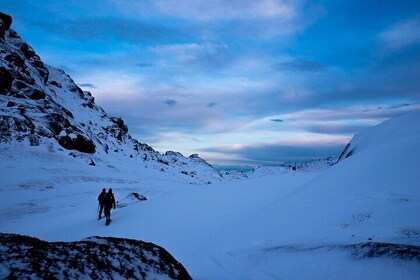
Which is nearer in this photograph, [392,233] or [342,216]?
[392,233]

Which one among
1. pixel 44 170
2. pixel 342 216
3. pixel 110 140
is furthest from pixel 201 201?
pixel 110 140

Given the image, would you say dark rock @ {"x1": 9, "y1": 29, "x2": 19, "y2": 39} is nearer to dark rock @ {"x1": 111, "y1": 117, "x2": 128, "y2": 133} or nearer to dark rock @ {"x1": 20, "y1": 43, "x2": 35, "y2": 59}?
dark rock @ {"x1": 20, "y1": 43, "x2": 35, "y2": 59}

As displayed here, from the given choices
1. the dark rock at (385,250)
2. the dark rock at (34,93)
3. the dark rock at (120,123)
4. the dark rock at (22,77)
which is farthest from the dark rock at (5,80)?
the dark rock at (120,123)

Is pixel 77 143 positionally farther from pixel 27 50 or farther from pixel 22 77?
pixel 27 50

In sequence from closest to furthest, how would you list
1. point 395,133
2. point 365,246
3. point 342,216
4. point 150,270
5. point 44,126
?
1. point 150,270
2. point 365,246
3. point 342,216
4. point 395,133
5. point 44,126

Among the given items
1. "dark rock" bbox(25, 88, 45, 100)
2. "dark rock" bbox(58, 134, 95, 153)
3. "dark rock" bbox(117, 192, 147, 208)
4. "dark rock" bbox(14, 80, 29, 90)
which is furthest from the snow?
"dark rock" bbox(14, 80, 29, 90)

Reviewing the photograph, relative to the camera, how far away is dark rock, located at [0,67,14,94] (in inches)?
1861

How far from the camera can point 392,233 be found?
235 inches

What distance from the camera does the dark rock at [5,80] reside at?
47281mm

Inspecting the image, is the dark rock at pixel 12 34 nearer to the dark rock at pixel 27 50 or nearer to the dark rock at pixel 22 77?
the dark rock at pixel 27 50

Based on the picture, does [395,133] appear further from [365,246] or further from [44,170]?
[44,170]

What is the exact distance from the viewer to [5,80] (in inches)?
1895

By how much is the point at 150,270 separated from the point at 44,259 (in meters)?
1.55

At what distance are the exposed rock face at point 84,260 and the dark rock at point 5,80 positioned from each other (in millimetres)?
56607
